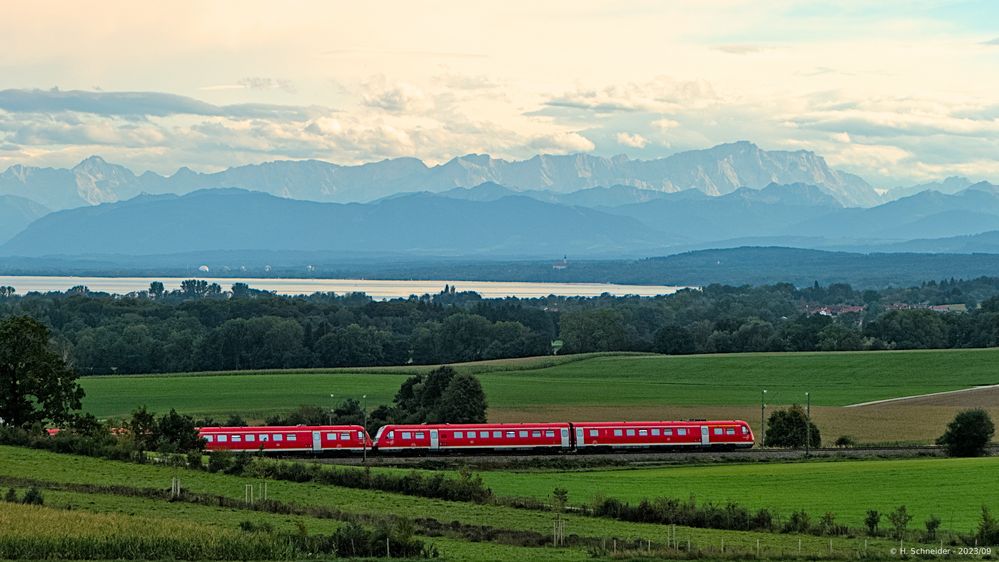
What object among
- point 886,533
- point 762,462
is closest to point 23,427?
point 762,462

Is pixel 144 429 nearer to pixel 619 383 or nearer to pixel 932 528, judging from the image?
pixel 932 528

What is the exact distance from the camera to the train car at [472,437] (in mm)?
64625

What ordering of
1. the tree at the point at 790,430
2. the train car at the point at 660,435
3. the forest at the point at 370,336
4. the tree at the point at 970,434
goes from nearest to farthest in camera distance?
the tree at the point at 970,434
the train car at the point at 660,435
the tree at the point at 790,430
the forest at the point at 370,336

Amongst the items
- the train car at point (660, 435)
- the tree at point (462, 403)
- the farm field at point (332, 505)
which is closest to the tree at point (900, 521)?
the farm field at point (332, 505)

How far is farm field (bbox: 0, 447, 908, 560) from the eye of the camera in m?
35.0

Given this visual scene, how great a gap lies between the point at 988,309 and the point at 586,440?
98.5 meters

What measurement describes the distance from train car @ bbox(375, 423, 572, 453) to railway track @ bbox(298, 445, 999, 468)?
0.60 metres

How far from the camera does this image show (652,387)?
3910 inches

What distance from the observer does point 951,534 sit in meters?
36.9

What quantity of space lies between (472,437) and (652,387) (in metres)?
36.7

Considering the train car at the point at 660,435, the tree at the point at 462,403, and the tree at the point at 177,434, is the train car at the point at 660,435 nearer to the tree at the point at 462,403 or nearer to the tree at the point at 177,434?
the tree at the point at 462,403

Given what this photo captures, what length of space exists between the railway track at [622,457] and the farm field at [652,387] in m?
7.60

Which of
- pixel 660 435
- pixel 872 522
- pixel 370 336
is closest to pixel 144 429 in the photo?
pixel 660 435

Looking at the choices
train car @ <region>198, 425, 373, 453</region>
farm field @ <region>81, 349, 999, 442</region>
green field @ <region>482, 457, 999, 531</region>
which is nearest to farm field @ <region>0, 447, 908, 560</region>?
green field @ <region>482, 457, 999, 531</region>
